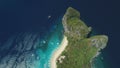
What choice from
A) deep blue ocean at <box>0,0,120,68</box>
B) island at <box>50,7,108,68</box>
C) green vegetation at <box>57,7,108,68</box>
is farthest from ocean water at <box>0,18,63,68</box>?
green vegetation at <box>57,7,108,68</box>

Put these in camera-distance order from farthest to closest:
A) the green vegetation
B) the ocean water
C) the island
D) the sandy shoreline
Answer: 1. the ocean water
2. the sandy shoreline
3. the island
4. the green vegetation

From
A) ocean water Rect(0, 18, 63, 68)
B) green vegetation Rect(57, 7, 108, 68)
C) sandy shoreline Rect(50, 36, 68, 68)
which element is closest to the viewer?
green vegetation Rect(57, 7, 108, 68)

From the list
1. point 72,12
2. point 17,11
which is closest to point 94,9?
point 72,12

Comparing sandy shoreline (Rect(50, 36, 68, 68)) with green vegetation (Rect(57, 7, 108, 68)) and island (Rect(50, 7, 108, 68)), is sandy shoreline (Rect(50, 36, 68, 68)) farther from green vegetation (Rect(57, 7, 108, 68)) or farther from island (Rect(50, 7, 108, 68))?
green vegetation (Rect(57, 7, 108, 68))

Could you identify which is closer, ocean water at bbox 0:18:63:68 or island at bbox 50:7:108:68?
island at bbox 50:7:108:68

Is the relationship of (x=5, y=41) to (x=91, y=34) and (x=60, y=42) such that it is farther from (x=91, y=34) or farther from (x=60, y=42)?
(x=91, y=34)

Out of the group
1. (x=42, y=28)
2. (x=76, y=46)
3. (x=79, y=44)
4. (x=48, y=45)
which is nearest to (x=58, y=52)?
(x=48, y=45)

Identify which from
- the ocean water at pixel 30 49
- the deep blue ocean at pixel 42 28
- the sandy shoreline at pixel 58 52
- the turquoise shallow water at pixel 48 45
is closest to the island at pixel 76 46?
the sandy shoreline at pixel 58 52
